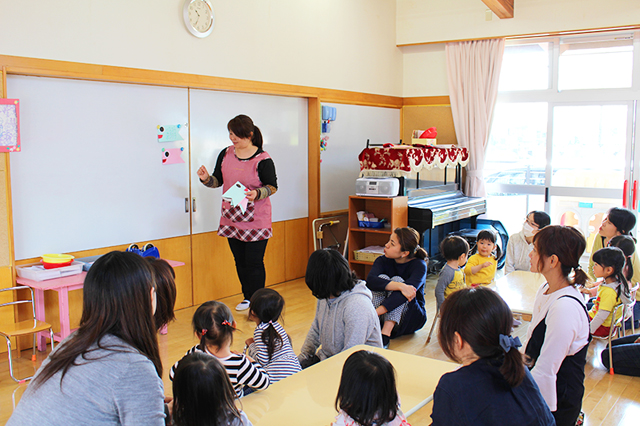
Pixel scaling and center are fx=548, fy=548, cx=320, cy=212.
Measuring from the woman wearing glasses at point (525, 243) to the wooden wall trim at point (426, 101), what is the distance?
10.2 ft

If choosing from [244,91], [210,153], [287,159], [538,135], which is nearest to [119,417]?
[210,153]

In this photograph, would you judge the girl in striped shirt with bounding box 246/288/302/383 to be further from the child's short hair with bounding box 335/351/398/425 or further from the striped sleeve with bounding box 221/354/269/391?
the child's short hair with bounding box 335/351/398/425

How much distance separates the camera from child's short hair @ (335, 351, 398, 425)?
1514 millimetres

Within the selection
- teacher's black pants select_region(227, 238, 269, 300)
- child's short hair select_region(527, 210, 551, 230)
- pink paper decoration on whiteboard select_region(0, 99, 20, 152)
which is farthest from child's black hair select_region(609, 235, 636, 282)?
pink paper decoration on whiteboard select_region(0, 99, 20, 152)

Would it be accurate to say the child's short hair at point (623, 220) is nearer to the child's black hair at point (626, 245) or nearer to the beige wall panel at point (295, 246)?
the child's black hair at point (626, 245)

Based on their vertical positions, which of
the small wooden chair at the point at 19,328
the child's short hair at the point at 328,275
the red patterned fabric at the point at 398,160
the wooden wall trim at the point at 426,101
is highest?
the wooden wall trim at the point at 426,101

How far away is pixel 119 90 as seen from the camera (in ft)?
13.8

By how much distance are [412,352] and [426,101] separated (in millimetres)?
4240

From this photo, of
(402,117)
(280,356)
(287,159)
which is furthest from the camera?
(402,117)

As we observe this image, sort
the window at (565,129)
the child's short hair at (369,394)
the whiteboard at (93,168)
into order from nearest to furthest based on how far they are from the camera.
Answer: the child's short hair at (369,394), the whiteboard at (93,168), the window at (565,129)

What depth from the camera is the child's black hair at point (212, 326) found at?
204cm

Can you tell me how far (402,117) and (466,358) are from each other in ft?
20.6

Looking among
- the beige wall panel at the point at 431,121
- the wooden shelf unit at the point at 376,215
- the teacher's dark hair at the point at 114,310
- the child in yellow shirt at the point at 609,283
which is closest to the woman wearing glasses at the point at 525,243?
the child in yellow shirt at the point at 609,283

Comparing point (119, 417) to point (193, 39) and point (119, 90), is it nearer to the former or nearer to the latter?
point (119, 90)
